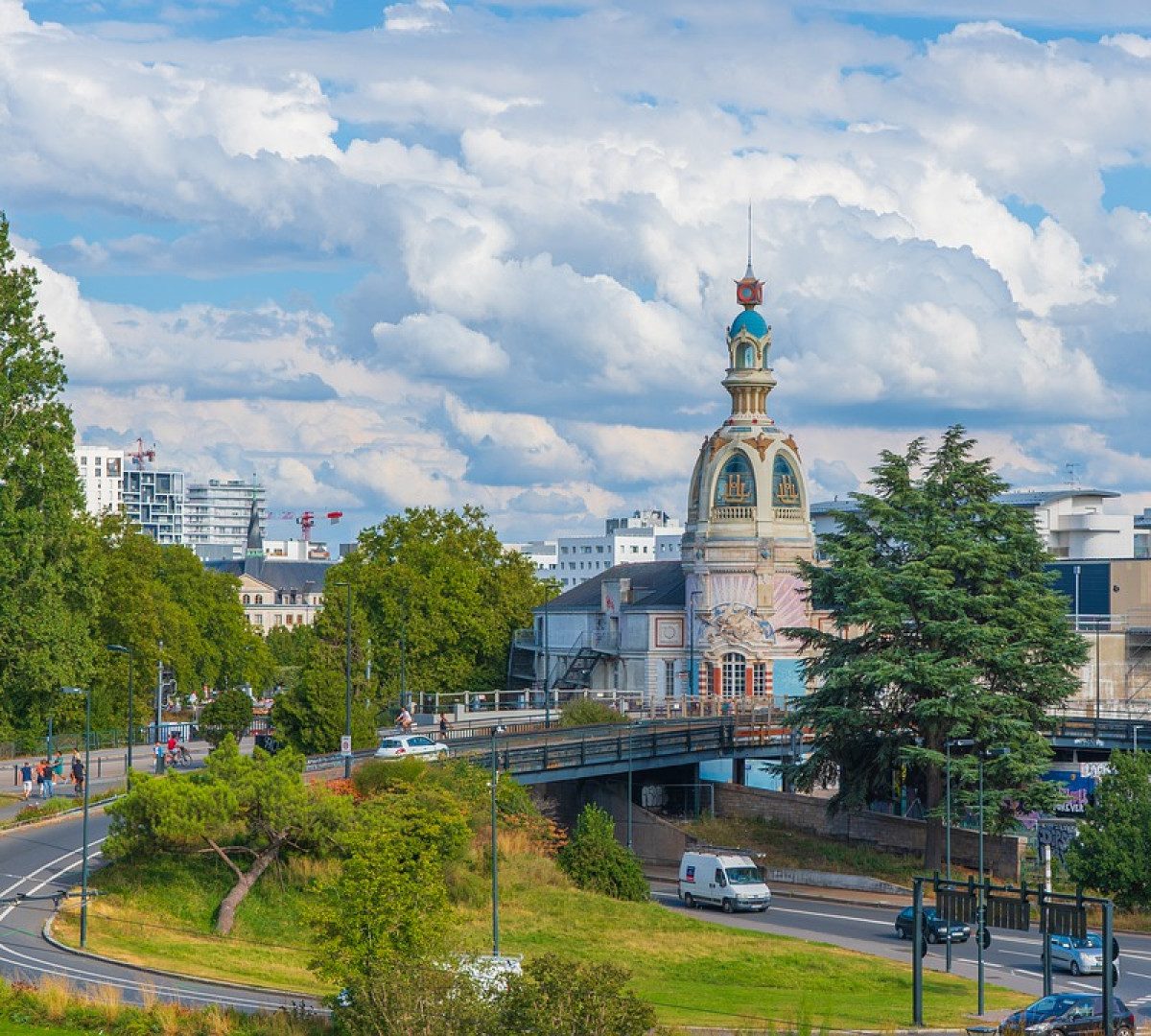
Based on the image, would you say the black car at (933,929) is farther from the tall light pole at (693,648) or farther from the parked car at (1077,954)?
the tall light pole at (693,648)

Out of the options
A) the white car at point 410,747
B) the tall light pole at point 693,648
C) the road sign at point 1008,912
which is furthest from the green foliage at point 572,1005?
the tall light pole at point 693,648

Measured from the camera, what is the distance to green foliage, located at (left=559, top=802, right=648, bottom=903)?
62.1 metres

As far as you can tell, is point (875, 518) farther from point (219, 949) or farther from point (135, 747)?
point (135, 747)

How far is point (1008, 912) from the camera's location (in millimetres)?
43938

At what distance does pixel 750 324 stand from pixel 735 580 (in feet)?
46.8

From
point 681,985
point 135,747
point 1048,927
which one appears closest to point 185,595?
point 135,747

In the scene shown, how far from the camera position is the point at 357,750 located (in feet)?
249

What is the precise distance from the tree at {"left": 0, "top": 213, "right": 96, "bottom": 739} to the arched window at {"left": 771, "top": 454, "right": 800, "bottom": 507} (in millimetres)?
40101

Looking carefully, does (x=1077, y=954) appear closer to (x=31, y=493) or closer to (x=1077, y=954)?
(x=1077, y=954)

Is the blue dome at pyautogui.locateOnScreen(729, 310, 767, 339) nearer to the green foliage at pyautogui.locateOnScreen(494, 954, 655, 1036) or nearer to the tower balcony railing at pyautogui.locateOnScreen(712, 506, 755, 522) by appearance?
the tower balcony railing at pyautogui.locateOnScreen(712, 506, 755, 522)

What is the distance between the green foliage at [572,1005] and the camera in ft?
102

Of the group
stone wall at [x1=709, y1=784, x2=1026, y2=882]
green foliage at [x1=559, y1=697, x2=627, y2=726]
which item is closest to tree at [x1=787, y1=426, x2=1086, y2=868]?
stone wall at [x1=709, y1=784, x2=1026, y2=882]

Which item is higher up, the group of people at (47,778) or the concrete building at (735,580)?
the concrete building at (735,580)

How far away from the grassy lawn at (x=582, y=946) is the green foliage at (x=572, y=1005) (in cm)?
937
